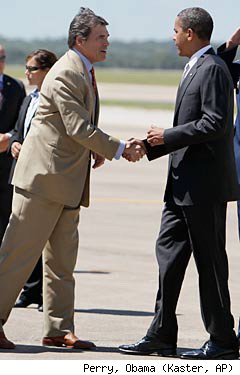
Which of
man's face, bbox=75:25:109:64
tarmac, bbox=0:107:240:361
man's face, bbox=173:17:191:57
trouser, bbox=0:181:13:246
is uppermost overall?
man's face, bbox=173:17:191:57

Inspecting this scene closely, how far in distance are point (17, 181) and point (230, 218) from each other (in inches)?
323

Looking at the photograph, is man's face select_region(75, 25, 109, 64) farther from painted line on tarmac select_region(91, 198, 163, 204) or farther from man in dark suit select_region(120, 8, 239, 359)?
painted line on tarmac select_region(91, 198, 163, 204)

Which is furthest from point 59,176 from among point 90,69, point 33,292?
point 33,292

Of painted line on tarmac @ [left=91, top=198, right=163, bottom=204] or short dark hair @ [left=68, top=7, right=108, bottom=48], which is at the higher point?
short dark hair @ [left=68, top=7, right=108, bottom=48]

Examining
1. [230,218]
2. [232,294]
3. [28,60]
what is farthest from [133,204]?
[28,60]

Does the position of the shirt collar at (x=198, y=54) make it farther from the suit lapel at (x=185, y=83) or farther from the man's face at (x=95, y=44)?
the man's face at (x=95, y=44)

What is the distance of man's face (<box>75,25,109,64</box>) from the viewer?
7.83 meters

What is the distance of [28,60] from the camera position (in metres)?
9.30

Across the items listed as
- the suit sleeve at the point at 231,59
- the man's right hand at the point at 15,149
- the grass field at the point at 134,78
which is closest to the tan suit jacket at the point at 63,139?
the suit sleeve at the point at 231,59

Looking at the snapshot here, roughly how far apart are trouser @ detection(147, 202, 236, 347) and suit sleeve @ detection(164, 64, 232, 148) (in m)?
0.47

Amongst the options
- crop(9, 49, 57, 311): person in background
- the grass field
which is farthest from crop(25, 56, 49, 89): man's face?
the grass field

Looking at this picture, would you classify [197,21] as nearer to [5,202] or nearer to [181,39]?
[181,39]

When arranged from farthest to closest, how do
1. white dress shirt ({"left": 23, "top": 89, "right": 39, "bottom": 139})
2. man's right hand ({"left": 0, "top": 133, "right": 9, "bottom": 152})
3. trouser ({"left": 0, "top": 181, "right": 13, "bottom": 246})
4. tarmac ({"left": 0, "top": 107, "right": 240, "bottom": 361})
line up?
trouser ({"left": 0, "top": 181, "right": 13, "bottom": 246})
man's right hand ({"left": 0, "top": 133, "right": 9, "bottom": 152})
white dress shirt ({"left": 23, "top": 89, "right": 39, "bottom": 139})
tarmac ({"left": 0, "top": 107, "right": 240, "bottom": 361})

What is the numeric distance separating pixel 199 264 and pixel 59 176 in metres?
1.07
